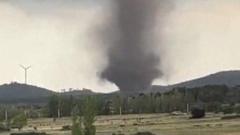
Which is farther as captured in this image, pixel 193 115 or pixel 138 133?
pixel 193 115

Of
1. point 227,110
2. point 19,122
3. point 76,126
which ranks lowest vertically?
point 76,126

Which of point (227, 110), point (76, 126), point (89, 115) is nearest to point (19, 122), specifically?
point (227, 110)

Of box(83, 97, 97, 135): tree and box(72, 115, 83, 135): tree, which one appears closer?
box(72, 115, 83, 135): tree

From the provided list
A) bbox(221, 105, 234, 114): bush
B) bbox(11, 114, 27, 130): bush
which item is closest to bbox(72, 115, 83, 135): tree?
bbox(11, 114, 27, 130): bush

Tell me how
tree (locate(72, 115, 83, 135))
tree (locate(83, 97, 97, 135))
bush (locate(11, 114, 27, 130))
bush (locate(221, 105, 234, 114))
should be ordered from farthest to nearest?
bush (locate(221, 105, 234, 114)) < bush (locate(11, 114, 27, 130)) < tree (locate(83, 97, 97, 135)) < tree (locate(72, 115, 83, 135))

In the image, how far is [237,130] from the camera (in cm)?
10100

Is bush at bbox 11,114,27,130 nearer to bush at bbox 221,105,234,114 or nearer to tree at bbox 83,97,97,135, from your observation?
bush at bbox 221,105,234,114

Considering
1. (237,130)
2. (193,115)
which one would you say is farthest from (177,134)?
(193,115)

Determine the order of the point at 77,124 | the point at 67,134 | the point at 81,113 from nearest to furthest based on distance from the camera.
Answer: the point at 77,124 < the point at 81,113 < the point at 67,134

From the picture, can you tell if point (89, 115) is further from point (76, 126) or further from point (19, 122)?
point (19, 122)

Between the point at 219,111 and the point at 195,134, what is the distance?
3515 inches

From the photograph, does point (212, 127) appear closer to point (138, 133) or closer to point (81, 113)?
point (138, 133)

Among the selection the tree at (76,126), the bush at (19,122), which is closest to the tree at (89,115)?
the tree at (76,126)

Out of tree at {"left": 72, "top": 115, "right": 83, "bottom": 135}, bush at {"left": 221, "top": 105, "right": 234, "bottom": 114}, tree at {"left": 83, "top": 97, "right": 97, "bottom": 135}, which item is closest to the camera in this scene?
tree at {"left": 72, "top": 115, "right": 83, "bottom": 135}
